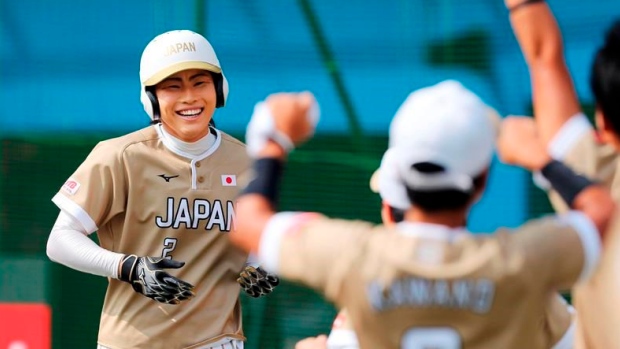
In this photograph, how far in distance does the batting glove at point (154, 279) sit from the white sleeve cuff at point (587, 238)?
1.89m

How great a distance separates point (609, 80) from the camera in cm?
237

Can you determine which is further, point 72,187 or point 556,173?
point 72,187

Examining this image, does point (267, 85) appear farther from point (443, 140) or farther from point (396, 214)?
point (443, 140)

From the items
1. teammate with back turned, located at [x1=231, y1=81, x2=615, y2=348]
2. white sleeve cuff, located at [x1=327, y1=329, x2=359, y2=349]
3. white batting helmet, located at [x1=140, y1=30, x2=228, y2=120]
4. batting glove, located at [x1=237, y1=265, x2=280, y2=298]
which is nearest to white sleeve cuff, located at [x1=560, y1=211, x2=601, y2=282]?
teammate with back turned, located at [x1=231, y1=81, x2=615, y2=348]

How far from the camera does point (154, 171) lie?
4043mm

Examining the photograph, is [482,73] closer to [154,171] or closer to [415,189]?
[154,171]

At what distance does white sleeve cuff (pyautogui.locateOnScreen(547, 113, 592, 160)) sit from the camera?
7.75ft

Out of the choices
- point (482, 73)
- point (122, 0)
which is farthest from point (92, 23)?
point (482, 73)

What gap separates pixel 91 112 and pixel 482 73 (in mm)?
2241

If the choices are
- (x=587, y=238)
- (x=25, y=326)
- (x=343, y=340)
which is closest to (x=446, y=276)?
(x=587, y=238)

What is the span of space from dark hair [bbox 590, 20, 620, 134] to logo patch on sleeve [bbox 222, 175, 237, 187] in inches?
76.0

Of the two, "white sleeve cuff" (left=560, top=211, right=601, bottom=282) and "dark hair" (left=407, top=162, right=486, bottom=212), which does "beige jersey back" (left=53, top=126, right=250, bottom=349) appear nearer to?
"dark hair" (left=407, top=162, right=486, bottom=212)

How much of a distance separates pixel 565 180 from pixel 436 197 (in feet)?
0.86

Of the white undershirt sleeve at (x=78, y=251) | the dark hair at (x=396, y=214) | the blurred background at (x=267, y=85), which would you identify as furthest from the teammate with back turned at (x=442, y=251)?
the blurred background at (x=267, y=85)
